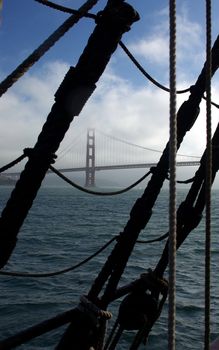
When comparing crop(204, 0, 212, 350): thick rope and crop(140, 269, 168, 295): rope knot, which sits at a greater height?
crop(204, 0, 212, 350): thick rope

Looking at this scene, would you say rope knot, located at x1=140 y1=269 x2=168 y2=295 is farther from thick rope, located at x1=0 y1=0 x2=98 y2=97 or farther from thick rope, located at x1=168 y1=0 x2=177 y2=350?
thick rope, located at x1=0 y1=0 x2=98 y2=97

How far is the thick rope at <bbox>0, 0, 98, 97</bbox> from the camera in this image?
1798 millimetres

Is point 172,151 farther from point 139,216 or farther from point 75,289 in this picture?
point 75,289

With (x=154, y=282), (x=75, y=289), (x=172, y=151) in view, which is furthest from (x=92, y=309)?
(x=75, y=289)

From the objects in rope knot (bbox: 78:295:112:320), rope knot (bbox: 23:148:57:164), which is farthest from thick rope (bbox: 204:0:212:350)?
rope knot (bbox: 23:148:57:164)

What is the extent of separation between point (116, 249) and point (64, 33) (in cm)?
148

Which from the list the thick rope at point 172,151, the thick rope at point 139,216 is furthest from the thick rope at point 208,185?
the thick rope at point 139,216

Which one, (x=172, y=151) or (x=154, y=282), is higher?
(x=172, y=151)

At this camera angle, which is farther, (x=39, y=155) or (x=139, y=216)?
(x=139, y=216)

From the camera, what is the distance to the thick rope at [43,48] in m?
1.80

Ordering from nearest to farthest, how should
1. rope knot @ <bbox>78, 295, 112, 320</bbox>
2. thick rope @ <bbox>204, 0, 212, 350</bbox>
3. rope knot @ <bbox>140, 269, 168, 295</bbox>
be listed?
thick rope @ <bbox>204, 0, 212, 350</bbox>, rope knot @ <bbox>78, 295, 112, 320</bbox>, rope knot @ <bbox>140, 269, 168, 295</bbox>

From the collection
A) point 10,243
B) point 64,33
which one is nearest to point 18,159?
point 10,243

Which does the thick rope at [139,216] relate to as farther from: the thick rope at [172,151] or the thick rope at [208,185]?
the thick rope at [172,151]

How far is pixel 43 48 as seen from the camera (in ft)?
6.18
